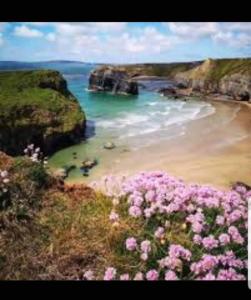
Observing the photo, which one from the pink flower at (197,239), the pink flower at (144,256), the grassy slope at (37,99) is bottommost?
the pink flower at (144,256)

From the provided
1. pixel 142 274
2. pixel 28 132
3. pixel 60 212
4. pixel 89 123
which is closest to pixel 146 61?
pixel 89 123

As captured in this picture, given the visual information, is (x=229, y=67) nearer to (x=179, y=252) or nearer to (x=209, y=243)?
(x=209, y=243)

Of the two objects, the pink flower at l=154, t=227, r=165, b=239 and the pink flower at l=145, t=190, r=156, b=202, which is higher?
Answer: the pink flower at l=145, t=190, r=156, b=202

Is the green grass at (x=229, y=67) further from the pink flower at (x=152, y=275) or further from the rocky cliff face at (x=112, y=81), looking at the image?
the pink flower at (x=152, y=275)

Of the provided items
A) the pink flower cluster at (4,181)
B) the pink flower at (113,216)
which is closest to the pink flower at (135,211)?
the pink flower at (113,216)

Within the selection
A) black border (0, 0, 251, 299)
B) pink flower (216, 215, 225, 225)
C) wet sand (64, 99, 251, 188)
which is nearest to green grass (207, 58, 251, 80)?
wet sand (64, 99, 251, 188)

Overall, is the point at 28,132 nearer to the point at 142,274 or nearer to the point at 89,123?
the point at 89,123

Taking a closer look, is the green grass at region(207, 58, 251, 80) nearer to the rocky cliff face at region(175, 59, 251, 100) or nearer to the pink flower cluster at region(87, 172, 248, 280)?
the rocky cliff face at region(175, 59, 251, 100)
